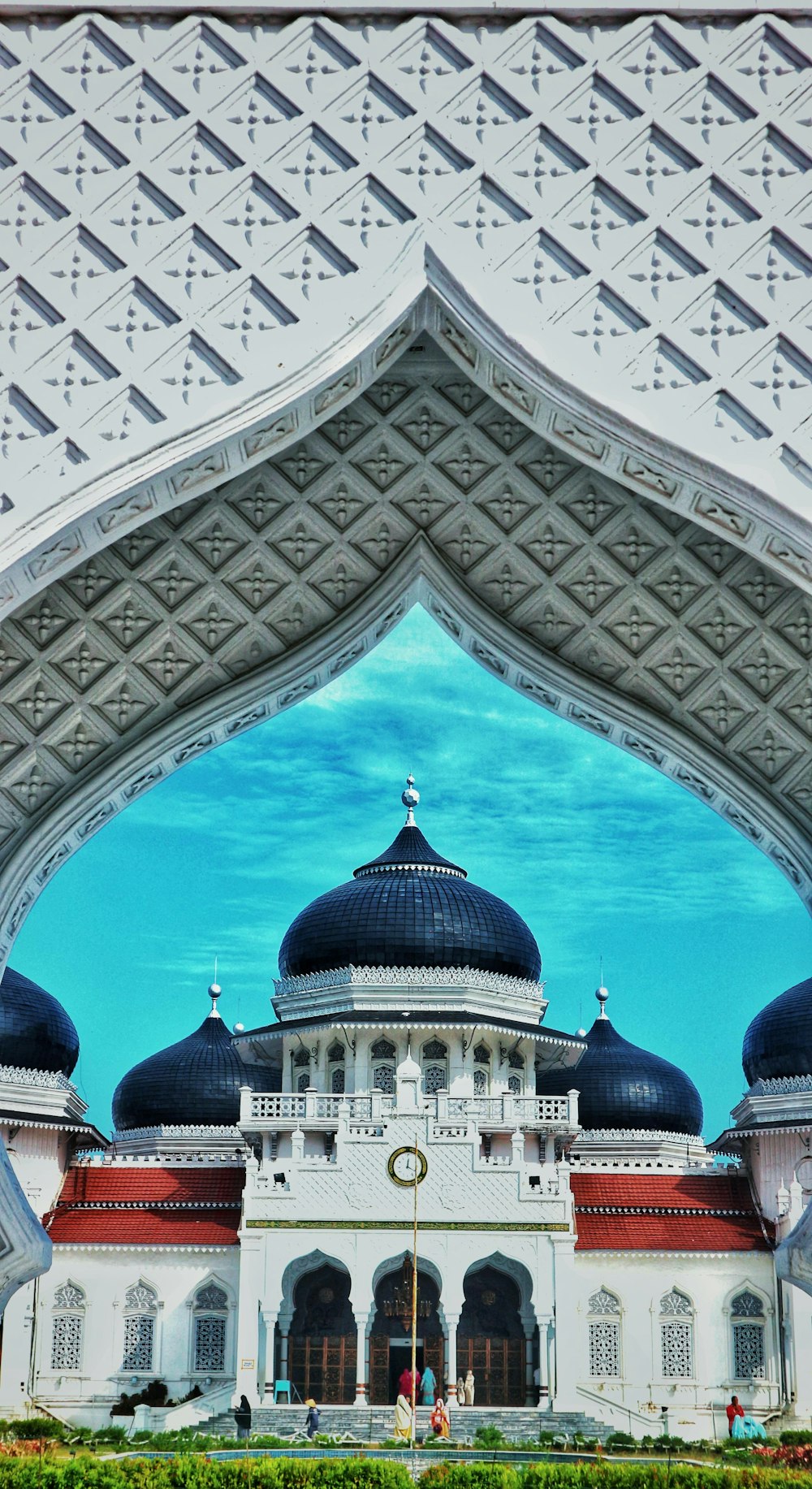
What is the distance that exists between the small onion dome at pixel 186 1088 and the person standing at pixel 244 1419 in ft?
25.8

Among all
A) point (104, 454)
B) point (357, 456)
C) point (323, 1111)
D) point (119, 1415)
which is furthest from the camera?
point (323, 1111)

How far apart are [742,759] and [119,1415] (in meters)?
16.3

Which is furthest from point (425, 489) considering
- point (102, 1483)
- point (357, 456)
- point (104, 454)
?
point (102, 1483)

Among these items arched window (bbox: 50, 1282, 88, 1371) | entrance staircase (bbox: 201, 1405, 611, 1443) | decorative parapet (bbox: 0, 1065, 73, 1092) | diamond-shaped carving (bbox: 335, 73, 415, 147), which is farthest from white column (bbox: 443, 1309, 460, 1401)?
diamond-shaped carving (bbox: 335, 73, 415, 147)

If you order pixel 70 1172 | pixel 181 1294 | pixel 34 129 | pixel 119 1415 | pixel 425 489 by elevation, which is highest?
pixel 34 129

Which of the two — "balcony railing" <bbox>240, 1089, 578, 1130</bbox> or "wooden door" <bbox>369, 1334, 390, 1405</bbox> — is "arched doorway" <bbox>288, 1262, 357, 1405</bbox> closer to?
"wooden door" <bbox>369, 1334, 390, 1405</bbox>

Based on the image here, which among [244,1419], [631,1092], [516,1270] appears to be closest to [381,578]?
[244,1419]

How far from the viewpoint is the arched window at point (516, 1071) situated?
910 inches

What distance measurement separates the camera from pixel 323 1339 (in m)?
19.7

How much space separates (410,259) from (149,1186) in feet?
61.9

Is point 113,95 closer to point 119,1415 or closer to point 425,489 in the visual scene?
point 425,489

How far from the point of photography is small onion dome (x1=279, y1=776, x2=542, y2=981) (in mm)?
22750

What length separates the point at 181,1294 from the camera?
66.7 feet

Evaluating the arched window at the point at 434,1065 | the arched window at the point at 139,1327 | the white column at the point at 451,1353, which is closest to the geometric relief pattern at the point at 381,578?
the white column at the point at 451,1353
